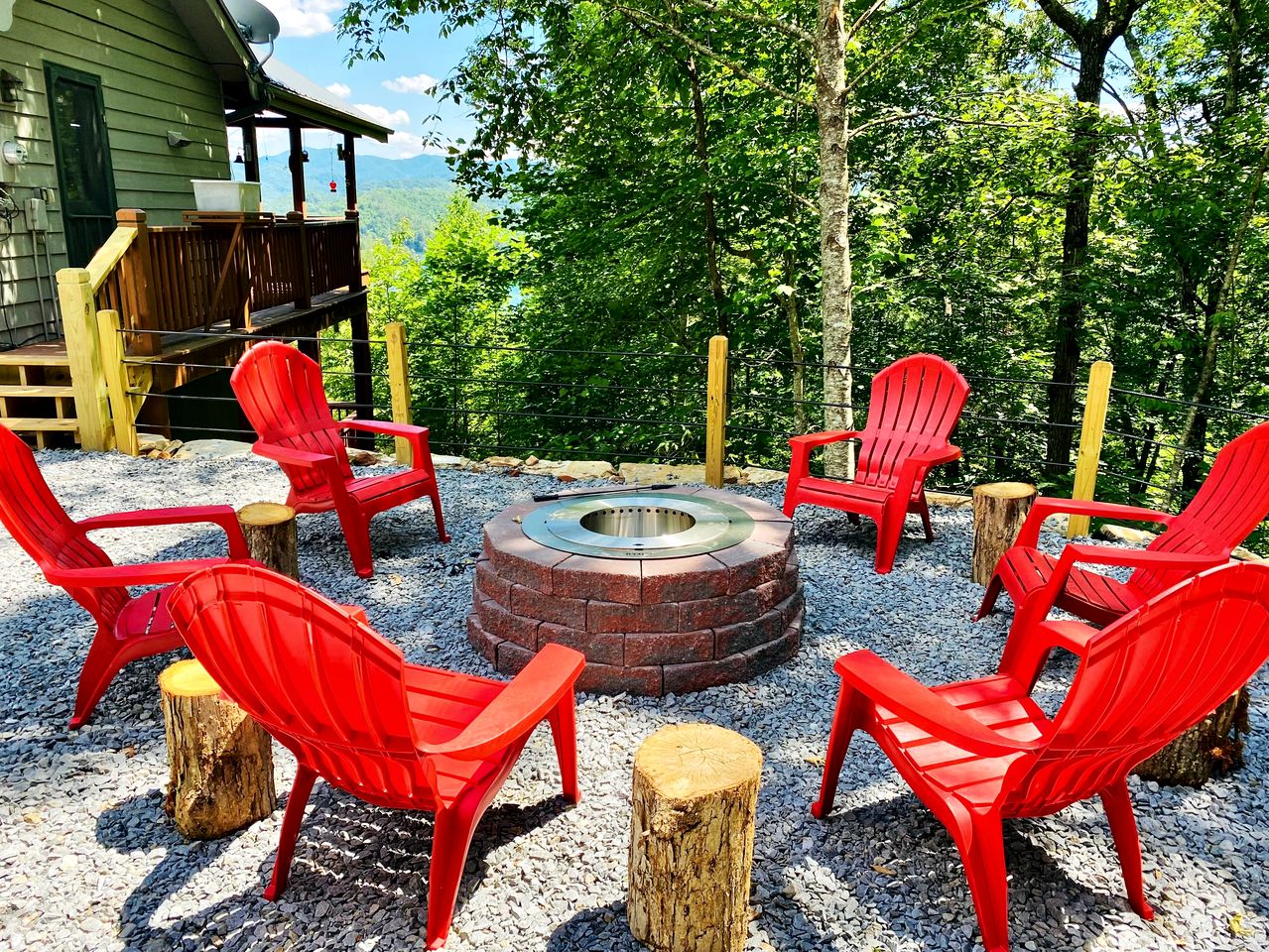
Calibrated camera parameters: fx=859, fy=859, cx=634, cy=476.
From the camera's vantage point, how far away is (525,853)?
251 cm

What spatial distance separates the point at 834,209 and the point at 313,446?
4.24 meters

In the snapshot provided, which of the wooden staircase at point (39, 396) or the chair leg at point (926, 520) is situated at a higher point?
the wooden staircase at point (39, 396)

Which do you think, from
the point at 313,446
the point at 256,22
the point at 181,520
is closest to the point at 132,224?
the point at 313,446

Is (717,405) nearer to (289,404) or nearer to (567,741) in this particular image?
(289,404)

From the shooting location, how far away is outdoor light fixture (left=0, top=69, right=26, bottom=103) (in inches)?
272

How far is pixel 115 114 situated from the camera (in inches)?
334

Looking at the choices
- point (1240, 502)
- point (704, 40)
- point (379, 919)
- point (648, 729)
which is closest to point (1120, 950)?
point (648, 729)

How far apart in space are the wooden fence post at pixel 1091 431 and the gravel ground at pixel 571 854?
1.85 meters

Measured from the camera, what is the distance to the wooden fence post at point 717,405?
6.19m

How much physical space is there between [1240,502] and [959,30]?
8.44 m

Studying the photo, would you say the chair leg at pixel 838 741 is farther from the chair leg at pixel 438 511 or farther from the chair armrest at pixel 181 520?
the chair leg at pixel 438 511

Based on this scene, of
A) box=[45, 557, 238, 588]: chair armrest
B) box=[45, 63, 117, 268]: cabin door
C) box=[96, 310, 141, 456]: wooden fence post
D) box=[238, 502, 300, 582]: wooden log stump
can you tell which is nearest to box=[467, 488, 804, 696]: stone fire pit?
box=[238, 502, 300, 582]: wooden log stump

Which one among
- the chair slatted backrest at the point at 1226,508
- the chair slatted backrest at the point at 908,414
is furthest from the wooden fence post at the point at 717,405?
the chair slatted backrest at the point at 1226,508

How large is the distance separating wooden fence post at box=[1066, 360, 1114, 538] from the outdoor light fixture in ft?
27.5
